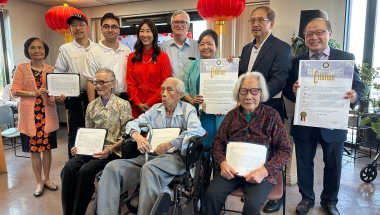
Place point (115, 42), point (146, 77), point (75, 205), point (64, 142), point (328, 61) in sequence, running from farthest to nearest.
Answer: point (64, 142) < point (115, 42) < point (146, 77) < point (75, 205) < point (328, 61)

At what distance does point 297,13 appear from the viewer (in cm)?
468

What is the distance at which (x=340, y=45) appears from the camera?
4.56 m

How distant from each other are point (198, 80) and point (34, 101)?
5.60 feet

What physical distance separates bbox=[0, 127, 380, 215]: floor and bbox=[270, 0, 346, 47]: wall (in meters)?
2.27

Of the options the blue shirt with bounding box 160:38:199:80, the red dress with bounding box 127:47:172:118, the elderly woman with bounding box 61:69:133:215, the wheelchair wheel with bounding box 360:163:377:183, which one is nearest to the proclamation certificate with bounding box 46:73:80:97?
the elderly woman with bounding box 61:69:133:215

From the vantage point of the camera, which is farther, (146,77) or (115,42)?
(115,42)

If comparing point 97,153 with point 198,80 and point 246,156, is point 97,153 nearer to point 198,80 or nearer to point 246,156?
point 198,80

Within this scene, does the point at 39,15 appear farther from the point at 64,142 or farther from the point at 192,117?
the point at 192,117

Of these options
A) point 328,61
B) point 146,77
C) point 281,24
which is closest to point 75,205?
point 146,77

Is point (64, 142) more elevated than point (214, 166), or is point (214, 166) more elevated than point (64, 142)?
point (214, 166)

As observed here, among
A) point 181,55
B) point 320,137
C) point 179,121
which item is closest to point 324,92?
point 320,137

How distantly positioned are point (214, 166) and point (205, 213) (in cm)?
43

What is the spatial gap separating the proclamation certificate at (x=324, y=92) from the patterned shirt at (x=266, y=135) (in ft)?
1.08

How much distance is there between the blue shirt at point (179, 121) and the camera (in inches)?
80.9
